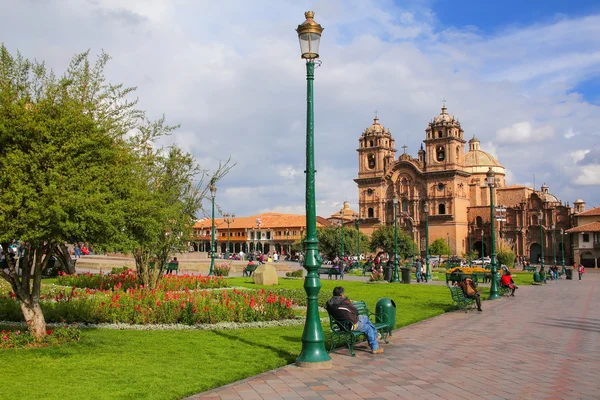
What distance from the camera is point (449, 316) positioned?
1476 cm

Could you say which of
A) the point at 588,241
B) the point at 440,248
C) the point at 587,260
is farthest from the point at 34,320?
the point at 440,248

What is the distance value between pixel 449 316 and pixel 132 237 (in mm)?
8780

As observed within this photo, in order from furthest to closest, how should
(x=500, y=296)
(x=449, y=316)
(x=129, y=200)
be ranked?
(x=500, y=296), (x=449, y=316), (x=129, y=200)

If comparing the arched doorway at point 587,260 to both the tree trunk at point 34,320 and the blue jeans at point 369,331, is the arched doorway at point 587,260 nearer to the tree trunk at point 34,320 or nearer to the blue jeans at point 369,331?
the blue jeans at point 369,331

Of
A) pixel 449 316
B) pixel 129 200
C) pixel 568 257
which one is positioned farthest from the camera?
pixel 568 257

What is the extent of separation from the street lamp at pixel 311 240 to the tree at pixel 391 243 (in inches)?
2127

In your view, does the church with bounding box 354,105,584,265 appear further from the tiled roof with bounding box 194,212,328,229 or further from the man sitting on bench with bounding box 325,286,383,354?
the man sitting on bench with bounding box 325,286,383,354

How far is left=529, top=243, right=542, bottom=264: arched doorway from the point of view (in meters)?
75.4

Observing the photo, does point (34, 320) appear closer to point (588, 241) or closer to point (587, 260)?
point (588, 241)

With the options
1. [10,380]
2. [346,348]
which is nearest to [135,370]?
[10,380]

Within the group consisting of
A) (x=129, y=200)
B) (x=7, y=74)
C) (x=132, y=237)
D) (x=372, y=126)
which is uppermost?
(x=372, y=126)

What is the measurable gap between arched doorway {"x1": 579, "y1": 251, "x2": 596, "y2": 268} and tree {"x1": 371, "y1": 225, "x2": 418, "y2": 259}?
1920 centimetres

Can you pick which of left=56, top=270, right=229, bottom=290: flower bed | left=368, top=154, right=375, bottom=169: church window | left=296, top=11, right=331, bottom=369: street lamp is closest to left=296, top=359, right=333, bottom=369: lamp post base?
left=296, top=11, right=331, bottom=369: street lamp

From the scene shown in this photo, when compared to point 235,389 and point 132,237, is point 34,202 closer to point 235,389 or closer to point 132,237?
point 132,237
